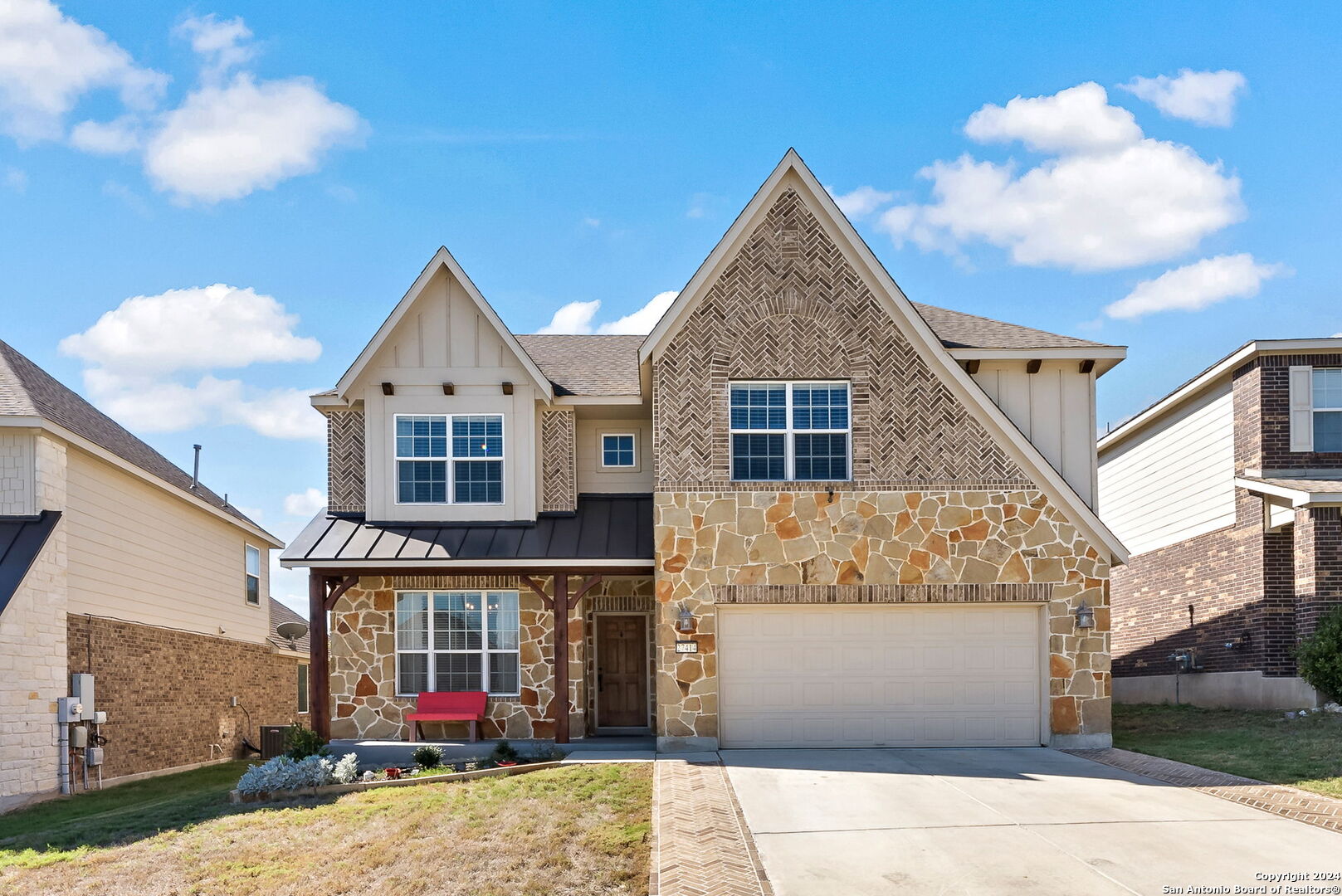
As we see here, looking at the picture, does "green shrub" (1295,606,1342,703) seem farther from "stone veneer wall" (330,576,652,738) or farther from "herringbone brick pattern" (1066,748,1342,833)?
"stone veneer wall" (330,576,652,738)

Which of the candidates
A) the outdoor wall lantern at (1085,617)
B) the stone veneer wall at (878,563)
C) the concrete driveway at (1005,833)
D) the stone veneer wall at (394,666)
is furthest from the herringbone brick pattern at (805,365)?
the concrete driveway at (1005,833)

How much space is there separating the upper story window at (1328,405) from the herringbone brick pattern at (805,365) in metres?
6.52

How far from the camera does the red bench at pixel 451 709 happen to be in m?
17.5

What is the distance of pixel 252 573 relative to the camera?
88.5 feet

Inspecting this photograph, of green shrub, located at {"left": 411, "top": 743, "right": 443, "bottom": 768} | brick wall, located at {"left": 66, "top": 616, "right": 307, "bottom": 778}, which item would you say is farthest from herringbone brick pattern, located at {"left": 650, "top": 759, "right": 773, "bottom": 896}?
brick wall, located at {"left": 66, "top": 616, "right": 307, "bottom": 778}

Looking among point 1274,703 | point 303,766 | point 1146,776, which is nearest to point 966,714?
point 1146,776

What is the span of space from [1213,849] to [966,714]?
22.3ft

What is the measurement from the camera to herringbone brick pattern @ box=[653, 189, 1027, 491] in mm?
16672

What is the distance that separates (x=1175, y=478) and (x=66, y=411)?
69.7 feet

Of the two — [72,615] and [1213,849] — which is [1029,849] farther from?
[72,615]

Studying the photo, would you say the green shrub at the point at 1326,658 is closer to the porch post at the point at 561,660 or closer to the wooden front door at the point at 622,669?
the wooden front door at the point at 622,669

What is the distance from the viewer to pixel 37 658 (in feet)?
54.0

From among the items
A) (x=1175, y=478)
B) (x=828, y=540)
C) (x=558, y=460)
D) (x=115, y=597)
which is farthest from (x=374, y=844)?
(x=1175, y=478)

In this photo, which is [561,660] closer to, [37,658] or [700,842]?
[700,842]
